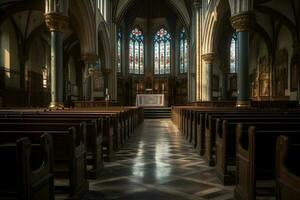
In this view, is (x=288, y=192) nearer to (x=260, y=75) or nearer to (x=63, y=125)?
(x=63, y=125)

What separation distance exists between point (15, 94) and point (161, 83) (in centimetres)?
2288

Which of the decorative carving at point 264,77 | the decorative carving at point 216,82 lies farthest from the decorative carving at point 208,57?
the decorative carving at point 216,82

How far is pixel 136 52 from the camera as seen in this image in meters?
44.8

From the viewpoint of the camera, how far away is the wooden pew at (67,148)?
4062 millimetres

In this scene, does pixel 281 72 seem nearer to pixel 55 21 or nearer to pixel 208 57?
pixel 208 57

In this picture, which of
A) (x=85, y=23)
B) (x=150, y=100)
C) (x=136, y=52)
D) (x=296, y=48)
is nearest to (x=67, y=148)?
(x=85, y=23)

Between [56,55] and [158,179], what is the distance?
1092 cm

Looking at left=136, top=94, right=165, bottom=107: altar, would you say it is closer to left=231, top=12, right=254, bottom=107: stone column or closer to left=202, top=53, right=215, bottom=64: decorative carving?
left=202, top=53, right=215, bottom=64: decorative carving

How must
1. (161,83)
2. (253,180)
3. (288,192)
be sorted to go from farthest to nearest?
(161,83)
(253,180)
(288,192)

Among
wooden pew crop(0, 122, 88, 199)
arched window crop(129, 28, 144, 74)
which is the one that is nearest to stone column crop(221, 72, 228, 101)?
arched window crop(129, 28, 144, 74)

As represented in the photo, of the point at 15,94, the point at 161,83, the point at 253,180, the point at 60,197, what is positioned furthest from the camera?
the point at 161,83

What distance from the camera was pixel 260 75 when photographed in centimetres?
2925

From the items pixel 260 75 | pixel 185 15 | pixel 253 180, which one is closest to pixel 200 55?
pixel 260 75

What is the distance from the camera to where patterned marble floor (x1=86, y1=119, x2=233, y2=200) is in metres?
4.69
